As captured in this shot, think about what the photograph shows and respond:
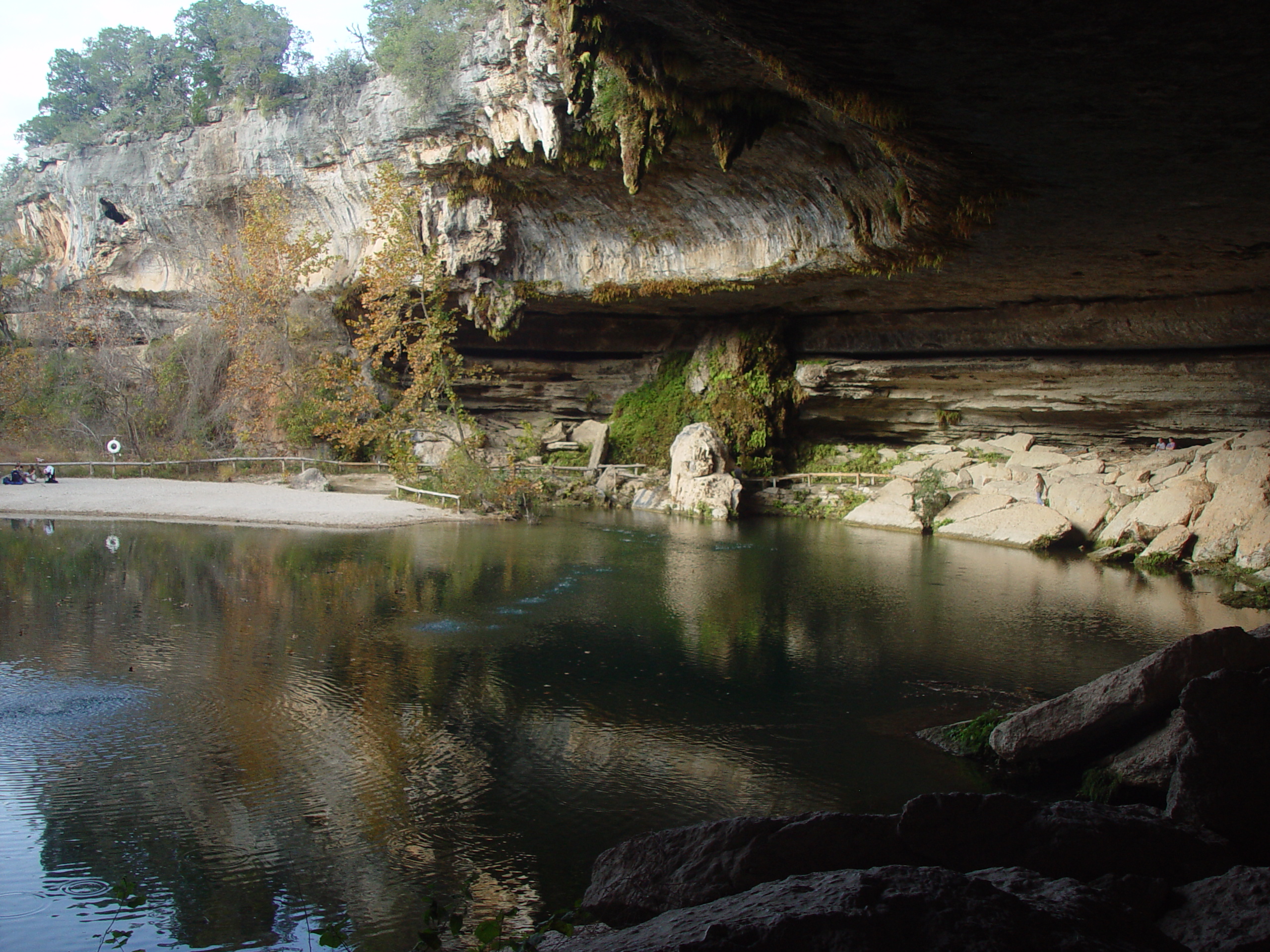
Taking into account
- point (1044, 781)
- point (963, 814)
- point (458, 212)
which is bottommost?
point (1044, 781)

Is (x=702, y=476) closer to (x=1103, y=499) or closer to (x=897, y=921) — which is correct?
(x=1103, y=499)

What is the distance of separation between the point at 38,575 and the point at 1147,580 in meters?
13.9

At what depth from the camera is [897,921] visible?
2297mm

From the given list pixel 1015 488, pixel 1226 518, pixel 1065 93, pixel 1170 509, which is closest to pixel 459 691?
pixel 1065 93

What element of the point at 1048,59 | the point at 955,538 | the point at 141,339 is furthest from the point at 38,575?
the point at 141,339

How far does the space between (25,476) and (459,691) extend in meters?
15.6

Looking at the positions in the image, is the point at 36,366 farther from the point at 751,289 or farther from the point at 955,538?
the point at 955,538

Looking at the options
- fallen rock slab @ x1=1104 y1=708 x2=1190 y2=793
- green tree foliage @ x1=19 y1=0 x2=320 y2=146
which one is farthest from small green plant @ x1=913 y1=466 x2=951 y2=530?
green tree foliage @ x1=19 y1=0 x2=320 y2=146

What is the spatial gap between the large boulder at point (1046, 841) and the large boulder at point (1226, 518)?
34.2 feet

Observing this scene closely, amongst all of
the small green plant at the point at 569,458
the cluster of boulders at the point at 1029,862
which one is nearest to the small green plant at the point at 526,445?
the small green plant at the point at 569,458

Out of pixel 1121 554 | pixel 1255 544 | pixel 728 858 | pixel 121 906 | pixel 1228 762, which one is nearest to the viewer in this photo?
pixel 728 858

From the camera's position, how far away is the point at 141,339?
25250 mm

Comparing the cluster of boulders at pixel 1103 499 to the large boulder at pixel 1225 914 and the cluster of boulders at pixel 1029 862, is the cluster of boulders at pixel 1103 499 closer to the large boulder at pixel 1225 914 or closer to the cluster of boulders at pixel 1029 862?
the cluster of boulders at pixel 1029 862

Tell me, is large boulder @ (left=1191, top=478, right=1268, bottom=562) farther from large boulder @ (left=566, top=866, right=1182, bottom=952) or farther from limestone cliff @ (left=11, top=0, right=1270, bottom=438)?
large boulder @ (left=566, top=866, right=1182, bottom=952)
